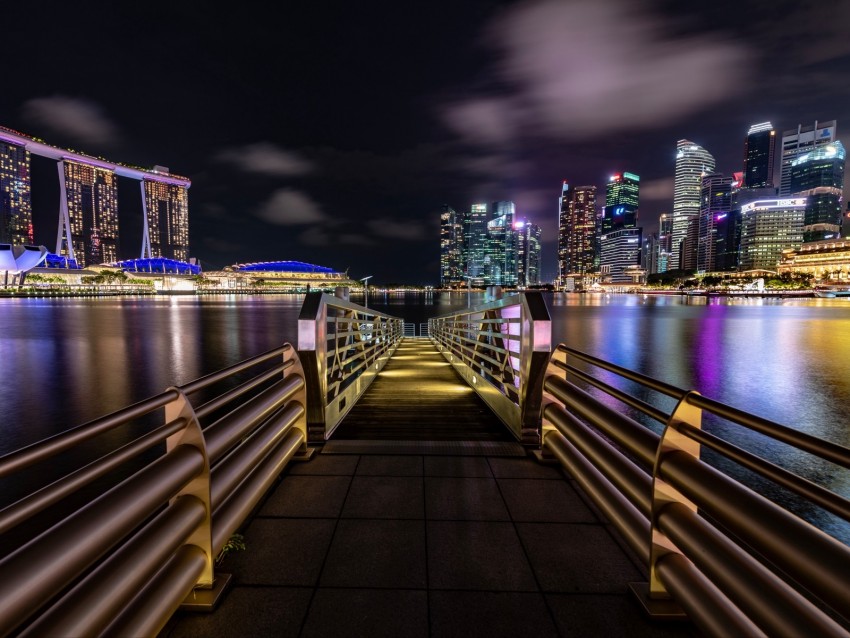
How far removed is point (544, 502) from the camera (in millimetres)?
3252

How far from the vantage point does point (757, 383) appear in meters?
15.9

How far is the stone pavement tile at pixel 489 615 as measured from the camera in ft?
6.73

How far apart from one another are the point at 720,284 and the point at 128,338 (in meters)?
194

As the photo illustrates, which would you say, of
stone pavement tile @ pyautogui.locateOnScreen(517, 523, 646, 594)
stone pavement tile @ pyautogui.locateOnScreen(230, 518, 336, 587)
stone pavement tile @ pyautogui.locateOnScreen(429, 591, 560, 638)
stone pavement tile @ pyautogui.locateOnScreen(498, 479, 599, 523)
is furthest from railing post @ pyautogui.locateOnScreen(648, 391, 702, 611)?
stone pavement tile @ pyautogui.locateOnScreen(230, 518, 336, 587)

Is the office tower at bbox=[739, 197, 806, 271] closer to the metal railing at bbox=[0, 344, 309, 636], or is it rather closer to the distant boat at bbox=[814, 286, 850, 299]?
the distant boat at bbox=[814, 286, 850, 299]

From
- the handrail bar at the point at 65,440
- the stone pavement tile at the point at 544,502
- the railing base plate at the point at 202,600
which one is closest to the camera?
the handrail bar at the point at 65,440

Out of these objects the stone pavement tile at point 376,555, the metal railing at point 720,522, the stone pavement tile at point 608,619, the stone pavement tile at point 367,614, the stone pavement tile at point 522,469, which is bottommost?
the stone pavement tile at point 608,619

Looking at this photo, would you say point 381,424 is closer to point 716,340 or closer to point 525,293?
point 525,293

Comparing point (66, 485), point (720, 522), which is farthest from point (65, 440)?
point (720, 522)

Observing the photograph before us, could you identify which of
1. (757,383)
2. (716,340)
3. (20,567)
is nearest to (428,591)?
(20,567)

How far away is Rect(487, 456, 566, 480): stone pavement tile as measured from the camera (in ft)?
12.2

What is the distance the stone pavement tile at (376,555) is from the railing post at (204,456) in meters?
0.71

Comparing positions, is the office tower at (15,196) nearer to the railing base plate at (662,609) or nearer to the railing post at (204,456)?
the railing post at (204,456)

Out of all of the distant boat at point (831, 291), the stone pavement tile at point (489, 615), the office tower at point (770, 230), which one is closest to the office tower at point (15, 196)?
the stone pavement tile at point (489, 615)
